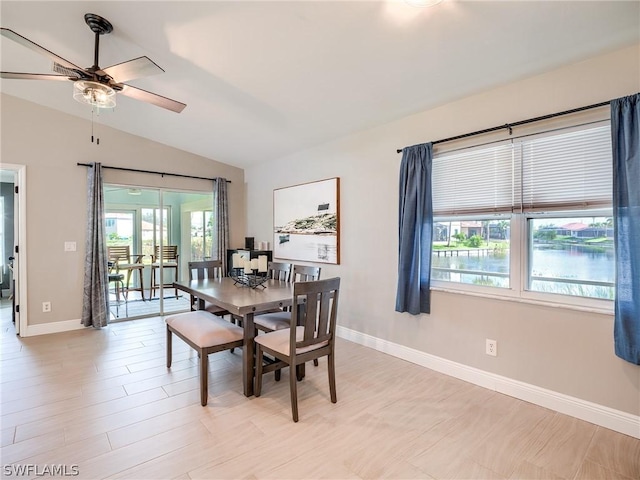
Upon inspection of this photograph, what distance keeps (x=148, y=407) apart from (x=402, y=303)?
234 cm

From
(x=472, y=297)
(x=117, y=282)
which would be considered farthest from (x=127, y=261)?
(x=472, y=297)

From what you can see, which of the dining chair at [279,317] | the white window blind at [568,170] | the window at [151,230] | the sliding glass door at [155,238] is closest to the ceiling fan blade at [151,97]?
the dining chair at [279,317]

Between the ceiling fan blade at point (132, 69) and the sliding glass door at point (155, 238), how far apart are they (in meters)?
2.94

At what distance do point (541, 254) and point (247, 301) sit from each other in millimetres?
2355

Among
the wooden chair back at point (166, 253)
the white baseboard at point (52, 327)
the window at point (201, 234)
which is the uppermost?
the window at point (201, 234)

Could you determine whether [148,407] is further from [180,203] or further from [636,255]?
[180,203]

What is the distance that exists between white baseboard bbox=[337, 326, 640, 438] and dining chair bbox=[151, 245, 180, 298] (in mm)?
3743

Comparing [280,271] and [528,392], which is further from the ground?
[280,271]

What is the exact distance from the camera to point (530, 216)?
2.54 meters

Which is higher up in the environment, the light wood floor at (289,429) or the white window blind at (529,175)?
the white window blind at (529,175)

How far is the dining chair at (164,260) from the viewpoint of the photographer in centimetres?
526

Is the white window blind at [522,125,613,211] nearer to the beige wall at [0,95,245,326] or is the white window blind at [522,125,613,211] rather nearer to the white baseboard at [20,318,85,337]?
the beige wall at [0,95,245,326]

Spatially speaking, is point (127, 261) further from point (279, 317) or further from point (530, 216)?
point (530, 216)

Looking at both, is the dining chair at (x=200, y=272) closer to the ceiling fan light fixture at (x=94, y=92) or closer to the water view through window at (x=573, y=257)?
the ceiling fan light fixture at (x=94, y=92)
